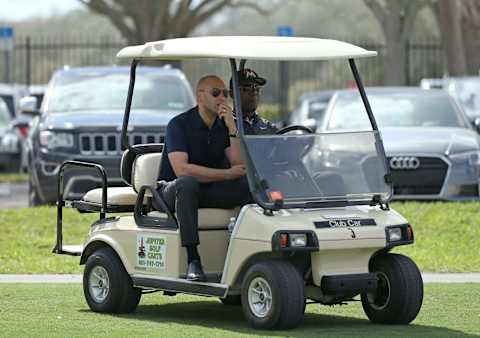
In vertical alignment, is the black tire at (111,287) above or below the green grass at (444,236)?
above

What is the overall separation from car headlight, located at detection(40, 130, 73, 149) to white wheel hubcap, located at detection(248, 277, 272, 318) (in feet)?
25.3

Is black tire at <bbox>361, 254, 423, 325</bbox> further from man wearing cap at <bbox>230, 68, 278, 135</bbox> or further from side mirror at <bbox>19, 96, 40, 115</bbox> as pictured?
side mirror at <bbox>19, 96, 40, 115</bbox>

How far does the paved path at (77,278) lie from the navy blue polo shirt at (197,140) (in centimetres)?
277

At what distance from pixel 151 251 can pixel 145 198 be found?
42 cm

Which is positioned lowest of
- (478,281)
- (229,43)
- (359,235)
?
(478,281)

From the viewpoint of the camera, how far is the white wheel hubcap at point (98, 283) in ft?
33.6

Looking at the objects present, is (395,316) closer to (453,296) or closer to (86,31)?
(453,296)

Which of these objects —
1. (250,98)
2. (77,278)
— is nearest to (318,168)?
(250,98)

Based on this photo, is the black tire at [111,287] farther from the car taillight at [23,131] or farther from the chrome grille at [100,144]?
the car taillight at [23,131]

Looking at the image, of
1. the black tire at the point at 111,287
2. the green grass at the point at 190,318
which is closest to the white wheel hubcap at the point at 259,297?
the green grass at the point at 190,318

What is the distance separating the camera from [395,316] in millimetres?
9438

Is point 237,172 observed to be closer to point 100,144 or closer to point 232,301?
point 232,301

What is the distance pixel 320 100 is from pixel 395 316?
1548cm

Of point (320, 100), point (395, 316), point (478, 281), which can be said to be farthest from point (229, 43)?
point (320, 100)
